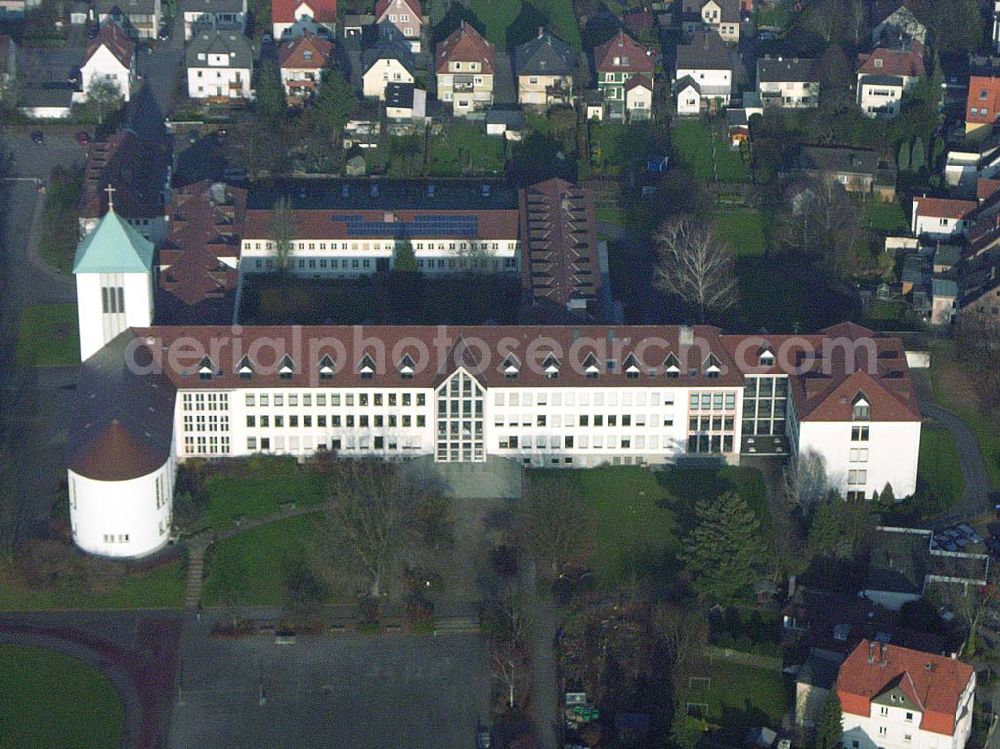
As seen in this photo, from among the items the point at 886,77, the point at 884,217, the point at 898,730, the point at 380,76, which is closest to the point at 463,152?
the point at 380,76

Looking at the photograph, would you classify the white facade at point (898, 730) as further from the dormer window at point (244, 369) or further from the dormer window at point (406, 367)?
the dormer window at point (244, 369)

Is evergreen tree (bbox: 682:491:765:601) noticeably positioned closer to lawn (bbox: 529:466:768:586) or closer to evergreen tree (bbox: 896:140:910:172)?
lawn (bbox: 529:466:768:586)

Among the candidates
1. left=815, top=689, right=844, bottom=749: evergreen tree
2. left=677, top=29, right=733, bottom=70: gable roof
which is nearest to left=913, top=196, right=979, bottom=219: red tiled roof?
left=677, top=29, right=733, bottom=70: gable roof

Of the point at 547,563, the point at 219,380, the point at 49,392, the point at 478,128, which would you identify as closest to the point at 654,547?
the point at 547,563

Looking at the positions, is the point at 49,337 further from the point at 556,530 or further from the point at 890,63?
the point at 890,63

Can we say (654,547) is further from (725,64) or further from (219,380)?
(725,64)

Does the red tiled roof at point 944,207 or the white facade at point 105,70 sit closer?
the red tiled roof at point 944,207

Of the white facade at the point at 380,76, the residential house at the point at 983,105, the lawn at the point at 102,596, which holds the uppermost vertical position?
the white facade at the point at 380,76

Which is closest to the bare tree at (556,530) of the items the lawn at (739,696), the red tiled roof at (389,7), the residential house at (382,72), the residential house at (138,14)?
the lawn at (739,696)
